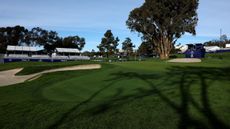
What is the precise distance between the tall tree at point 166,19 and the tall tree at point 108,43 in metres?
47.0

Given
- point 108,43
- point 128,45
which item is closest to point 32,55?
point 108,43

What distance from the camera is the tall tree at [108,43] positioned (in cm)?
9800

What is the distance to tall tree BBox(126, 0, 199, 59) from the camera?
46125 mm

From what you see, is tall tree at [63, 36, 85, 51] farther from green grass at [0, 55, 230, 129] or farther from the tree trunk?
green grass at [0, 55, 230, 129]

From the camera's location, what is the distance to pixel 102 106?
7.54 m

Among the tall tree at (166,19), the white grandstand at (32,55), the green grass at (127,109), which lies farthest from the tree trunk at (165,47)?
the green grass at (127,109)

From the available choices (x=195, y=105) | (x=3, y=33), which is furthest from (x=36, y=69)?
(x=3, y=33)

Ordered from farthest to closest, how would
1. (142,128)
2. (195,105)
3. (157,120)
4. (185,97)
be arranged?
(185,97)
(195,105)
(157,120)
(142,128)

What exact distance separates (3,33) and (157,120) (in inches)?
4406

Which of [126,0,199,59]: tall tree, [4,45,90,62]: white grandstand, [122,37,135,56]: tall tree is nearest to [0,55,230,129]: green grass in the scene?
[126,0,199,59]: tall tree

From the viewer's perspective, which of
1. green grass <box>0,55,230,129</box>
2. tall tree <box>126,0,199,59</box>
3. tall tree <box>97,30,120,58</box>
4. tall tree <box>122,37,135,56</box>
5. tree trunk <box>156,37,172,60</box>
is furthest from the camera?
tall tree <box>122,37,135,56</box>

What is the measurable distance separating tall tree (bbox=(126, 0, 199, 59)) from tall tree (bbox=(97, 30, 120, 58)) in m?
47.0

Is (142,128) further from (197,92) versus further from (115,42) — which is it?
(115,42)

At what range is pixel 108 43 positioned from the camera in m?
99.1
